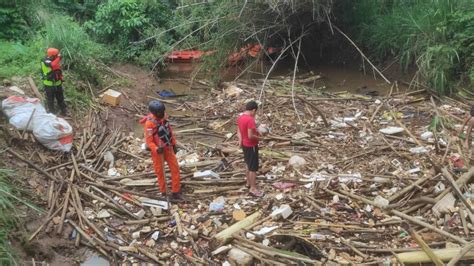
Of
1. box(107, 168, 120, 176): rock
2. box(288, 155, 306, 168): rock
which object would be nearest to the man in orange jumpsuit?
box(107, 168, 120, 176): rock

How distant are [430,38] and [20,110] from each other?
8684 millimetres

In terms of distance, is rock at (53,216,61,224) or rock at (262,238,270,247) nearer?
rock at (262,238,270,247)

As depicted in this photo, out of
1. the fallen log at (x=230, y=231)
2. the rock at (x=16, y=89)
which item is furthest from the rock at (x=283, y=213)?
the rock at (x=16, y=89)

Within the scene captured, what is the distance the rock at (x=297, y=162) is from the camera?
7.56 meters

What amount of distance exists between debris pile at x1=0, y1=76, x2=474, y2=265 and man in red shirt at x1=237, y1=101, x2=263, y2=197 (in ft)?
0.72

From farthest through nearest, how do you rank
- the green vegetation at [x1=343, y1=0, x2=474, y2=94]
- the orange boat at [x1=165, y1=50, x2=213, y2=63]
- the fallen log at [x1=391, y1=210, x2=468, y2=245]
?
the orange boat at [x1=165, y1=50, x2=213, y2=63], the green vegetation at [x1=343, y1=0, x2=474, y2=94], the fallen log at [x1=391, y1=210, x2=468, y2=245]

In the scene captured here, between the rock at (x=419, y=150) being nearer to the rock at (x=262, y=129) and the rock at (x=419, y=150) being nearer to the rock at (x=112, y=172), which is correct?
A: the rock at (x=262, y=129)

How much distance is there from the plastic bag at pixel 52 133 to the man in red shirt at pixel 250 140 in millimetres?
3122

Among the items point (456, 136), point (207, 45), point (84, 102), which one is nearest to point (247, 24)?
point (207, 45)

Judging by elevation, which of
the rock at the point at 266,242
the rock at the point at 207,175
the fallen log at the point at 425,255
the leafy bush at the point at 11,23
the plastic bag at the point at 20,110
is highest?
the leafy bush at the point at 11,23

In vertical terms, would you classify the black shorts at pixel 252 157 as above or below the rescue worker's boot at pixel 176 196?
above

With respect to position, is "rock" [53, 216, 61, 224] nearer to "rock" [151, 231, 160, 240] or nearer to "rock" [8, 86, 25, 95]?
"rock" [151, 231, 160, 240]

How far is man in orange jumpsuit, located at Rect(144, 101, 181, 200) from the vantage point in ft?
21.4

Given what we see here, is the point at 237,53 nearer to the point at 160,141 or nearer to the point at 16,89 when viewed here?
the point at 16,89
